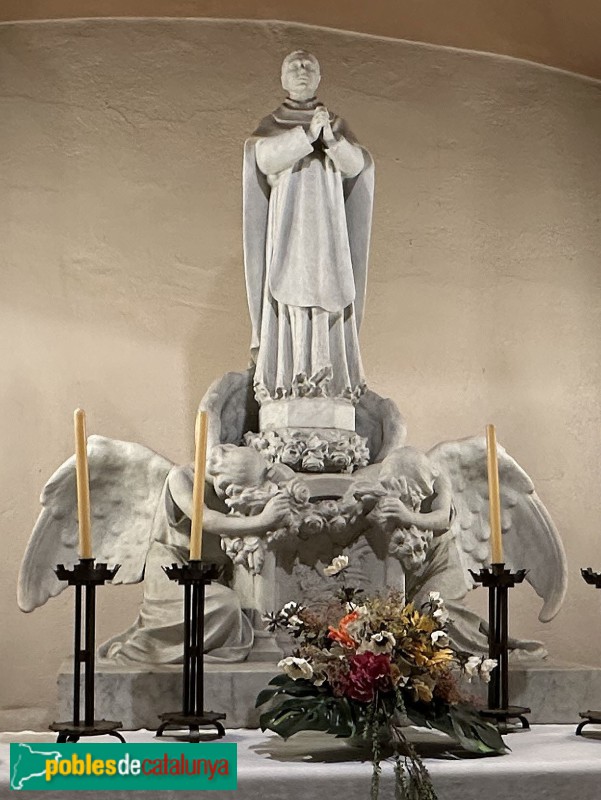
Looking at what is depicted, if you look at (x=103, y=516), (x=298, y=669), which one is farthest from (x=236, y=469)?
(x=298, y=669)

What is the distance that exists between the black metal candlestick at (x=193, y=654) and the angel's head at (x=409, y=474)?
34.1 inches

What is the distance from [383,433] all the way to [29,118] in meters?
3.35

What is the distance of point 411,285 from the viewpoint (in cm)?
745

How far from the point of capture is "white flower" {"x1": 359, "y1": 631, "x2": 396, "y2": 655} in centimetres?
328

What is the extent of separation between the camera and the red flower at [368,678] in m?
3.26

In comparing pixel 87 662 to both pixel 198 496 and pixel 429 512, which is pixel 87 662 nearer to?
pixel 198 496

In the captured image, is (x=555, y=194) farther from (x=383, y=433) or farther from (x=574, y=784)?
(x=574, y=784)

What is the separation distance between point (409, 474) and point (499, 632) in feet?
2.34

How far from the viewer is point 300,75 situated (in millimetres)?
4836

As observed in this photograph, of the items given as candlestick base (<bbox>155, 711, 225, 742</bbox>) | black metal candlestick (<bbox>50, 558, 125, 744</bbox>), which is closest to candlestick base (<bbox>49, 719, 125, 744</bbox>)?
black metal candlestick (<bbox>50, 558, 125, 744</bbox>)

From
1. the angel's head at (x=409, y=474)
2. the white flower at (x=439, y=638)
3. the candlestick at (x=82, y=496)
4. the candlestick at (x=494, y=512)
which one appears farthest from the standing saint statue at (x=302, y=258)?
the white flower at (x=439, y=638)

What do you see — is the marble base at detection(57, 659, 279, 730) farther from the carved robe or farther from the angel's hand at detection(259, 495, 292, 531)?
the carved robe

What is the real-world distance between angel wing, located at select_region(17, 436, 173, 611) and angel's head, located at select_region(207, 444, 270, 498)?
33 centimetres

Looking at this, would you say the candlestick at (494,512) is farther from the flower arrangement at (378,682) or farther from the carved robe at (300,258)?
the carved robe at (300,258)
